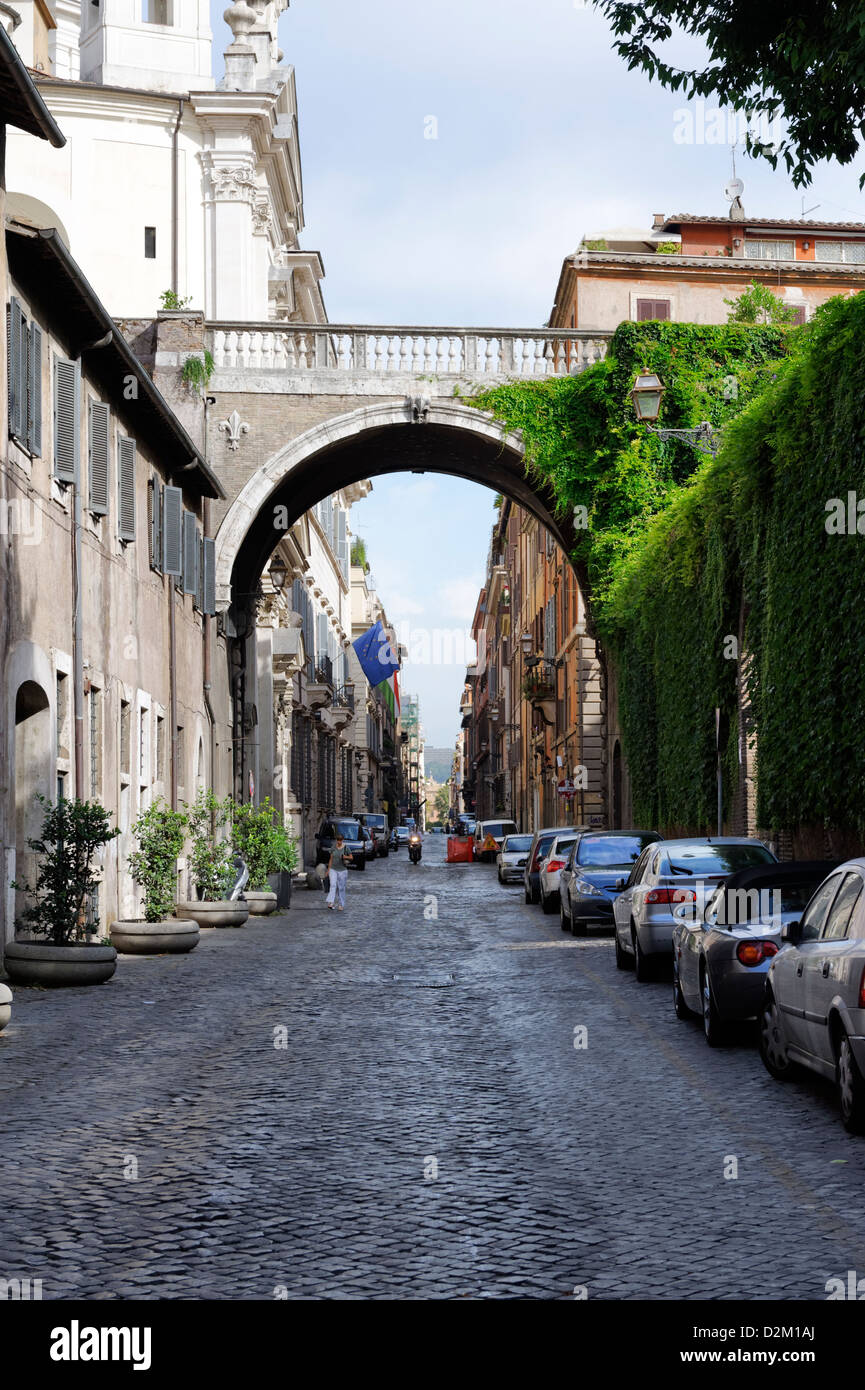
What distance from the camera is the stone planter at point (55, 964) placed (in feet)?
55.1

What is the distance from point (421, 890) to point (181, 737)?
11.8m

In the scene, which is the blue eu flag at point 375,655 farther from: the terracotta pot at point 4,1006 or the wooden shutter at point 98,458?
the terracotta pot at point 4,1006

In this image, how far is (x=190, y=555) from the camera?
104ft

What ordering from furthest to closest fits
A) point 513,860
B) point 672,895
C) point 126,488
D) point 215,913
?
point 513,860 < point 215,913 < point 126,488 < point 672,895

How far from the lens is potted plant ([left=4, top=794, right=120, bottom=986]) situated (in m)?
16.8

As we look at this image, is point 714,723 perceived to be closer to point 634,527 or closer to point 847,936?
point 634,527

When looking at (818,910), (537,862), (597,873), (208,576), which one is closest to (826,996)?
(818,910)

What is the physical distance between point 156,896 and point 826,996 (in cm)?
1416

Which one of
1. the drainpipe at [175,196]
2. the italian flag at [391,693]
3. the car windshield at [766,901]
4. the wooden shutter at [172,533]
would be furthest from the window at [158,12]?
the italian flag at [391,693]

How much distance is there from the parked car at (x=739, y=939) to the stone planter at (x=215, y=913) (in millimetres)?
14655

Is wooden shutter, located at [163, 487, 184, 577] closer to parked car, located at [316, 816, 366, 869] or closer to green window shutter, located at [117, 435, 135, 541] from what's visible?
green window shutter, located at [117, 435, 135, 541]

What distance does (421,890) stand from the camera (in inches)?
1645

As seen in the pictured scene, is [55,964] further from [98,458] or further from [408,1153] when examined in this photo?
[408,1153]
